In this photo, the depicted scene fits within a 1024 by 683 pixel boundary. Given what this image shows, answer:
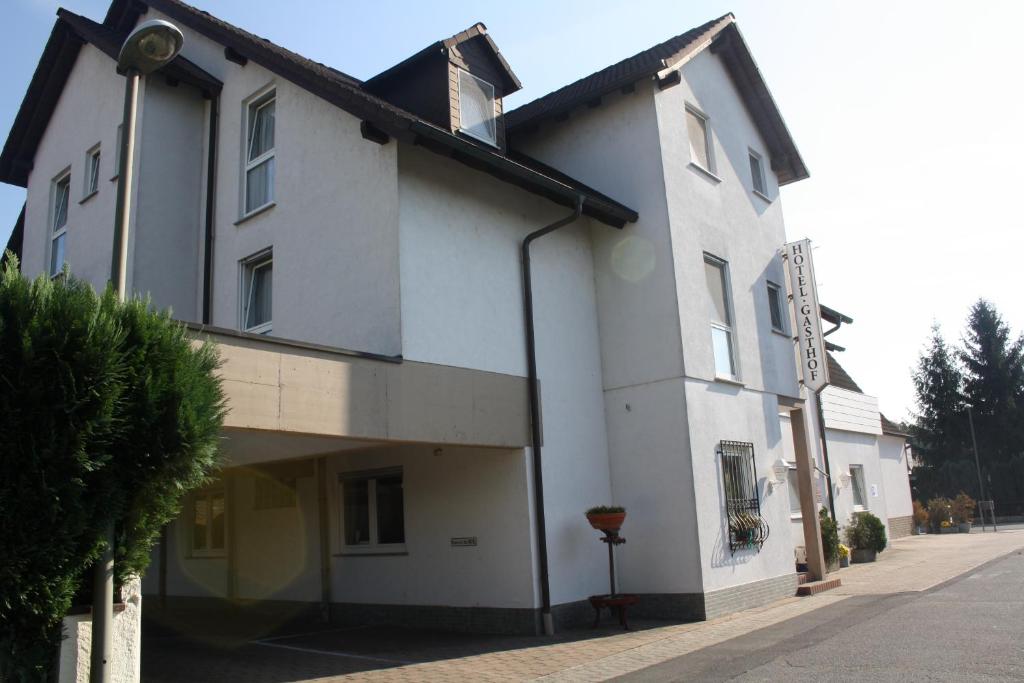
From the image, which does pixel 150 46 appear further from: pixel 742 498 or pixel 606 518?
pixel 742 498

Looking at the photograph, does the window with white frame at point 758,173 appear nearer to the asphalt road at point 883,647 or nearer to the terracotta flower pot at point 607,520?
the asphalt road at point 883,647

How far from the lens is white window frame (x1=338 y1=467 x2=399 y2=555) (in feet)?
40.7

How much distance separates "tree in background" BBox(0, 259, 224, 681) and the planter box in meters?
17.5

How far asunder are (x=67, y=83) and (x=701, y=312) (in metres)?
13.1

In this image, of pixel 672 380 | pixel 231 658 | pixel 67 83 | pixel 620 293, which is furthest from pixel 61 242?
pixel 672 380

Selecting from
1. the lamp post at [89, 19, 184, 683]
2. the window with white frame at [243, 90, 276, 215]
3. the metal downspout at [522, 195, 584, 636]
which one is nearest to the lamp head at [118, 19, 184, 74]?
the lamp post at [89, 19, 184, 683]

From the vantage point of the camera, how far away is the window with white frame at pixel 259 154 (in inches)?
513

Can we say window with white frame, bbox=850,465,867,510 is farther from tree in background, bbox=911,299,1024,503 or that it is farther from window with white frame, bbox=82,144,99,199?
tree in background, bbox=911,299,1024,503

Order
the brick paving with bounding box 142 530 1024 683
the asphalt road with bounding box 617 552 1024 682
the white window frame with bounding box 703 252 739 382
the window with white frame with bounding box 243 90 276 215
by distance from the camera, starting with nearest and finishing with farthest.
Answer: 1. the asphalt road with bounding box 617 552 1024 682
2. the brick paving with bounding box 142 530 1024 683
3. the window with white frame with bounding box 243 90 276 215
4. the white window frame with bounding box 703 252 739 382

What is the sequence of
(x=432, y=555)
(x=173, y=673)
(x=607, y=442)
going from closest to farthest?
1. (x=173, y=673)
2. (x=432, y=555)
3. (x=607, y=442)

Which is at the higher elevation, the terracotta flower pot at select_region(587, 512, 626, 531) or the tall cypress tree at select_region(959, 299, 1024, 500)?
the tall cypress tree at select_region(959, 299, 1024, 500)

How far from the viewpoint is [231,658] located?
33.0ft

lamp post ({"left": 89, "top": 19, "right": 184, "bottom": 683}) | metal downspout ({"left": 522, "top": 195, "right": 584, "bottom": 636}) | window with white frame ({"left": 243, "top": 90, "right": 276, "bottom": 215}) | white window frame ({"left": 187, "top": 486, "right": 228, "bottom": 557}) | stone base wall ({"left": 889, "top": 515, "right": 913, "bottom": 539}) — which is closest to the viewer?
lamp post ({"left": 89, "top": 19, "right": 184, "bottom": 683})

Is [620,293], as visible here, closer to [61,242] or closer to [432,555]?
[432,555]
